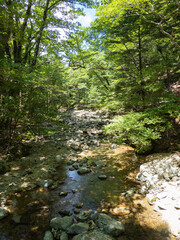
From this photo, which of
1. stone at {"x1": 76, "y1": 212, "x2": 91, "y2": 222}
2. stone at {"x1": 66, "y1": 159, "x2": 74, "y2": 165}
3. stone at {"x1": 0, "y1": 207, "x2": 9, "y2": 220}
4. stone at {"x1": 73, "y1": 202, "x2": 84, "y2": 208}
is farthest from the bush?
stone at {"x1": 0, "y1": 207, "x2": 9, "y2": 220}

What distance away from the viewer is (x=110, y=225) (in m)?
2.81

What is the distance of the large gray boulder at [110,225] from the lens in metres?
2.71

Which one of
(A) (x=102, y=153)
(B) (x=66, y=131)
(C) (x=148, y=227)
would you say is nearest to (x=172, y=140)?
(A) (x=102, y=153)

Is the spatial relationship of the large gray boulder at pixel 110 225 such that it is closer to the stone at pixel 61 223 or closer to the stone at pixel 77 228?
the stone at pixel 77 228

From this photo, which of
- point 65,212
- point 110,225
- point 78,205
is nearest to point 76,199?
point 78,205

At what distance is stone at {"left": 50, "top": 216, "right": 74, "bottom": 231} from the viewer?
2836 millimetres

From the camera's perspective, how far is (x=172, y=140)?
6.11 metres

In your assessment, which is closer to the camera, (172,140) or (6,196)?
(6,196)

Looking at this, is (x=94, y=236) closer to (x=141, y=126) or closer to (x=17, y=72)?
(x=141, y=126)

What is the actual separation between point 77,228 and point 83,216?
1.26 feet

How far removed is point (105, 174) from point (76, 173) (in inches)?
46.4

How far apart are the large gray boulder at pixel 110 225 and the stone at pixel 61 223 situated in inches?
26.2

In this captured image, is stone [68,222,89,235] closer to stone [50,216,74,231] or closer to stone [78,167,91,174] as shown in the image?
stone [50,216,74,231]

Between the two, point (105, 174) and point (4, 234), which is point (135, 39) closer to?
point (105, 174)
